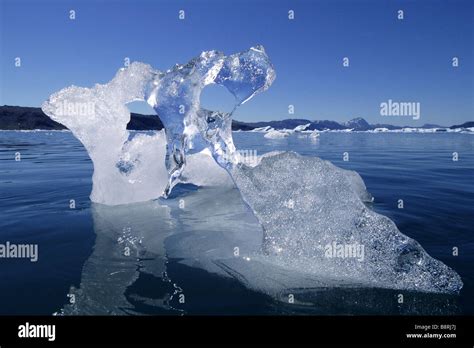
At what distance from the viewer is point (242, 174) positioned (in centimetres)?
663

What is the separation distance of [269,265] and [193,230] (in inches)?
82.1

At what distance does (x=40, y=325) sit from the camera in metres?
3.77

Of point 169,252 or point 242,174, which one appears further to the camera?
point 242,174

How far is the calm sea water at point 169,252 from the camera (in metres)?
4.05

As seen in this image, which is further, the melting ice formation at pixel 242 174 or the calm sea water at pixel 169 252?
the melting ice formation at pixel 242 174

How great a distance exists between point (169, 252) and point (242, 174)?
193cm

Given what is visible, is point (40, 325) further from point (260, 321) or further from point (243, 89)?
point (243, 89)

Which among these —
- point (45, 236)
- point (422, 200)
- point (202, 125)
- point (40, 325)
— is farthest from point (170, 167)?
point (422, 200)

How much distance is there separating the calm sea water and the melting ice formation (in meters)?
0.45

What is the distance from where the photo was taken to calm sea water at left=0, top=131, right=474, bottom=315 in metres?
4.05

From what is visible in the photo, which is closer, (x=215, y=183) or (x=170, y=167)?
(x=170, y=167)

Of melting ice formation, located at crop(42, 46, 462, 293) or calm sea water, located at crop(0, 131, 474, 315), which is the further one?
melting ice formation, located at crop(42, 46, 462, 293)

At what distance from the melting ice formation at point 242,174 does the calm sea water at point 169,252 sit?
17.8 inches

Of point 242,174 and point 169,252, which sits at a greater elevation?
point 242,174
